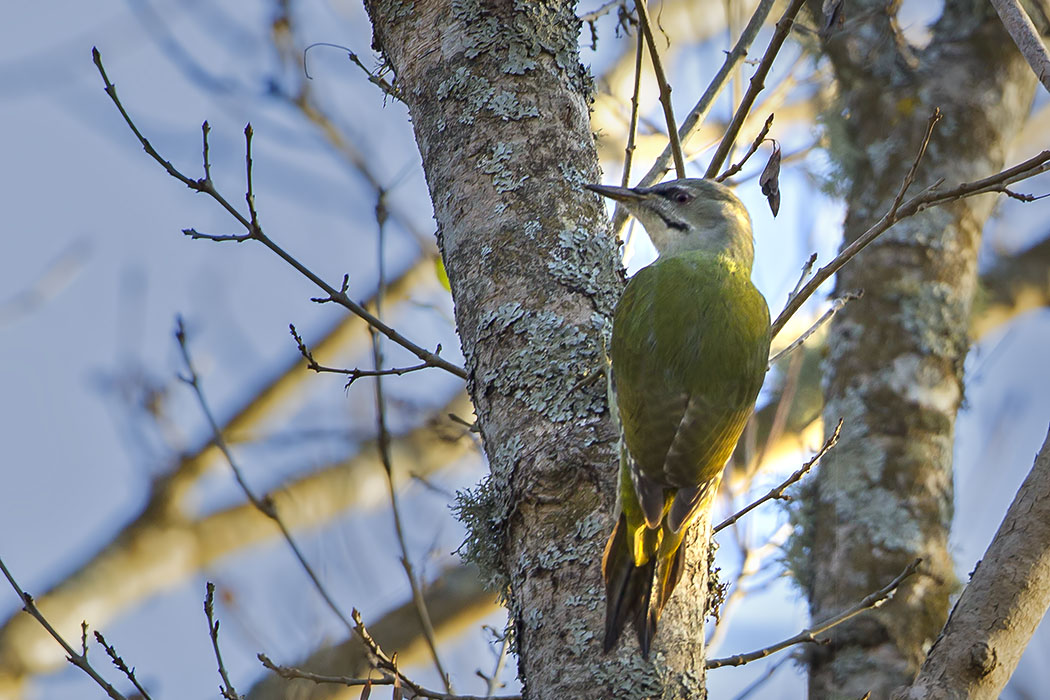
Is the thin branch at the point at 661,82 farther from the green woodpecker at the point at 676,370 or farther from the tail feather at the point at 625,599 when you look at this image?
the tail feather at the point at 625,599

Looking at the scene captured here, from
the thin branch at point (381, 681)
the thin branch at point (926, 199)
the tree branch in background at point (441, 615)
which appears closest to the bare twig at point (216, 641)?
the thin branch at point (381, 681)

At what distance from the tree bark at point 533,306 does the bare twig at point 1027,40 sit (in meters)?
0.93

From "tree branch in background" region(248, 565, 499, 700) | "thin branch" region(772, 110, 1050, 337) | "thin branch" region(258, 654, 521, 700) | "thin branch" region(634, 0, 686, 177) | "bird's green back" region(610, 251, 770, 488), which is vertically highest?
"tree branch in background" region(248, 565, 499, 700)

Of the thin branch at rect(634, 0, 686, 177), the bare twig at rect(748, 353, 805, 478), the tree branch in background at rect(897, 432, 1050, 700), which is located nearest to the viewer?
the tree branch in background at rect(897, 432, 1050, 700)

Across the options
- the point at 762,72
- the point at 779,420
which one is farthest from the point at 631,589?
the point at 779,420

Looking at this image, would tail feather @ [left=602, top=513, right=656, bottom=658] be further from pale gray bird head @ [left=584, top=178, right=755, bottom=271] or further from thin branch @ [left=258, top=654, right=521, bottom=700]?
pale gray bird head @ [left=584, top=178, right=755, bottom=271]

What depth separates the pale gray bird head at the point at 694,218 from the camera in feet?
10.5

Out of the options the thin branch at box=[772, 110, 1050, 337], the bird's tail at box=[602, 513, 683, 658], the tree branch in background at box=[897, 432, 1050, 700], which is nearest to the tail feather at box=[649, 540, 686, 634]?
the bird's tail at box=[602, 513, 683, 658]

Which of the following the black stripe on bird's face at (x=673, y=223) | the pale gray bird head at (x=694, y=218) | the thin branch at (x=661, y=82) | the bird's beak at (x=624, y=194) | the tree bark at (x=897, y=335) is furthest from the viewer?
the tree bark at (x=897, y=335)

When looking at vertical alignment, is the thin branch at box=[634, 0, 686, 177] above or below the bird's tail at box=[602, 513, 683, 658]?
above

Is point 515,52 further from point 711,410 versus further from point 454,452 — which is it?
point 454,452

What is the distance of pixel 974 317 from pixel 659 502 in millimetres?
4921

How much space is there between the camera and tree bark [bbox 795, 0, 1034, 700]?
12.8ft

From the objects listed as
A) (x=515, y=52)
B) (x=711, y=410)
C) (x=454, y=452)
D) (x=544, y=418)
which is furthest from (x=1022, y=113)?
(x=454, y=452)
